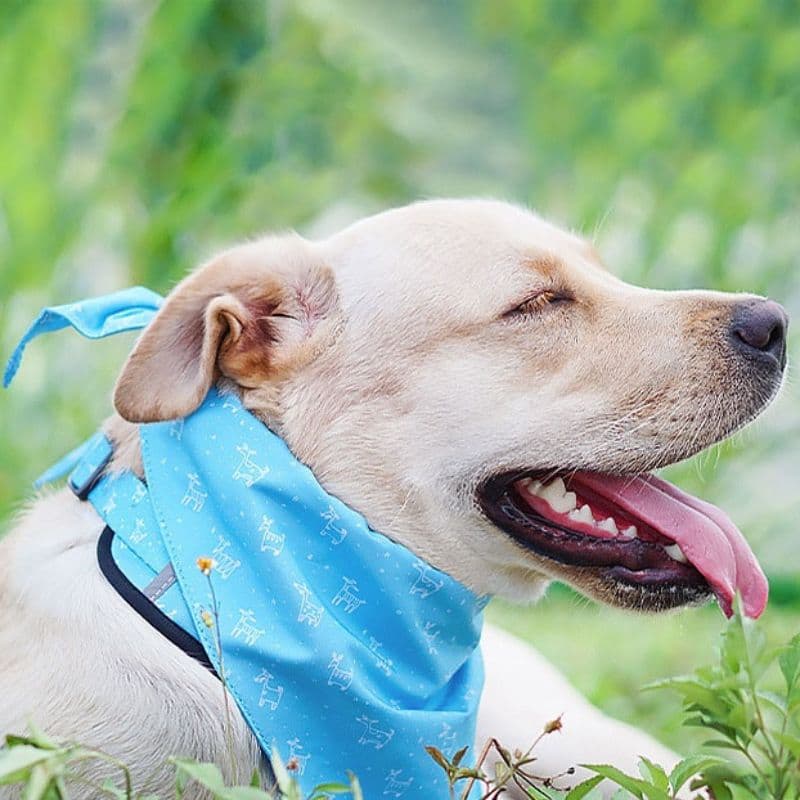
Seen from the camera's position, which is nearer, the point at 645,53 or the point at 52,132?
the point at 52,132

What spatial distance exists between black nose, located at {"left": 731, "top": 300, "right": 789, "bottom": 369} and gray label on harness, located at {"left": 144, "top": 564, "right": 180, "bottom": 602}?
1110 millimetres

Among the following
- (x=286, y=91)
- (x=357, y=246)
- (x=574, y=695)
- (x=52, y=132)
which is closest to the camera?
(x=357, y=246)

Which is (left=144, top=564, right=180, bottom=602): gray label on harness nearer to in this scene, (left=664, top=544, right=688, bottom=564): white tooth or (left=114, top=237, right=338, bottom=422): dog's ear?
(left=114, top=237, right=338, bottom=422): dog's ear

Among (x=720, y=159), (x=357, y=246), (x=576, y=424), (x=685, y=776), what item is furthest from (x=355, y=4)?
(x=685, y=776)

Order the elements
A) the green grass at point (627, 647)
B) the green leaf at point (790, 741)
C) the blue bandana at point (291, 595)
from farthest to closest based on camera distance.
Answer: the green grass at point (627, 647)
the blue bandana at point (291, 595)
the green leaf at point (790, 741)

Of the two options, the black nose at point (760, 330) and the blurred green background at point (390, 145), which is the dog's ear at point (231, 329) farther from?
the blurred green background at point (390, 145)

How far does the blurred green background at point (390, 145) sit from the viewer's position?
563 centimetres

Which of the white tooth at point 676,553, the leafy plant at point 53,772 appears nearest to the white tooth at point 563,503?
the white tooth at point 676,553

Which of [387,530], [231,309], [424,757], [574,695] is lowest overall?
[574,695]

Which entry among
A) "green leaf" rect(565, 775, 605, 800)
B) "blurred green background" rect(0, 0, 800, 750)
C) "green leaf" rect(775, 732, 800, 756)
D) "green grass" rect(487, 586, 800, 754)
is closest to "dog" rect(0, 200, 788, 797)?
"green leaf" rect(565, 775, 605, 800)

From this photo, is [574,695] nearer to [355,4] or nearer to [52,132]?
[52,132]

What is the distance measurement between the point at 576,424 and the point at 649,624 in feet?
9.65

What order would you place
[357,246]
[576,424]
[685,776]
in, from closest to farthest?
[685,776]
[576,424]
[357,246]

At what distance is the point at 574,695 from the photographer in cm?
330
